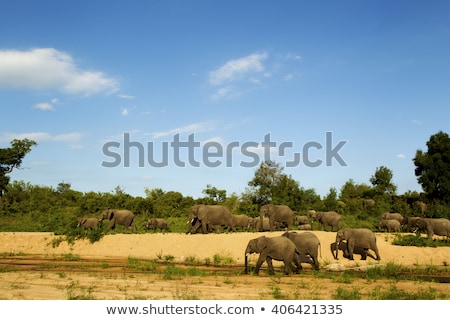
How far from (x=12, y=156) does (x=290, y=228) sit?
151ft

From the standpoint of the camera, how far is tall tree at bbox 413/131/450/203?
159 feet

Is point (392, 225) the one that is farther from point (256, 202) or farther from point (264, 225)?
point (256, 202)

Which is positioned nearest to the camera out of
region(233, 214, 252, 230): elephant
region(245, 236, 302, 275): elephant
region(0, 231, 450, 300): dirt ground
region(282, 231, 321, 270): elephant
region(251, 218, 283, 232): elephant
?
region(0, 231, 450, 300): dirt ground

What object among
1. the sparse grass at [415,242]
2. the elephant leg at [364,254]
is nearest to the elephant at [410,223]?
the sparse grass at [415,242]

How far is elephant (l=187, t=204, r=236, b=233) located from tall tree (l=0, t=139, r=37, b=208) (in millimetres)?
40435

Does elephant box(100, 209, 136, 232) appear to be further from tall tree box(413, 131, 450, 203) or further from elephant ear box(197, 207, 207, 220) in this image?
tall tree box(413, 131, 450, 203)

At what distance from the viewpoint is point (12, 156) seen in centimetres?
6150

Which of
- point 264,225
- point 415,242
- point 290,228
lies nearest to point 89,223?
point 264,225

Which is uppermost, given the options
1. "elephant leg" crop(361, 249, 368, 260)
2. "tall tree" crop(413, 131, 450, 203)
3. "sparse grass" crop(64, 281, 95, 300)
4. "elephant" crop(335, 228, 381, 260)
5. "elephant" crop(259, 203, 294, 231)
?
"tall tree" crop(413, 131, 450, 203)

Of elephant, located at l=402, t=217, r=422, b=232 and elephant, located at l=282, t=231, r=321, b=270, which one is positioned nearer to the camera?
elephant, located at l=282, t=231, r=321, b=270

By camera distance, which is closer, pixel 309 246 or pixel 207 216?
pixel 309 246

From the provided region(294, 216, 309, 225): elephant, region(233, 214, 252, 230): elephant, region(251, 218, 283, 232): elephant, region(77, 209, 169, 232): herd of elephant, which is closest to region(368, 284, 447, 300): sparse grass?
region(251, 218, 283, 232): elephant

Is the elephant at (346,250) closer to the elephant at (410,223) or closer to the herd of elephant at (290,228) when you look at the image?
the herd of elephant at (290,228)

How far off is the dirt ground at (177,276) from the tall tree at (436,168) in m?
27.5
